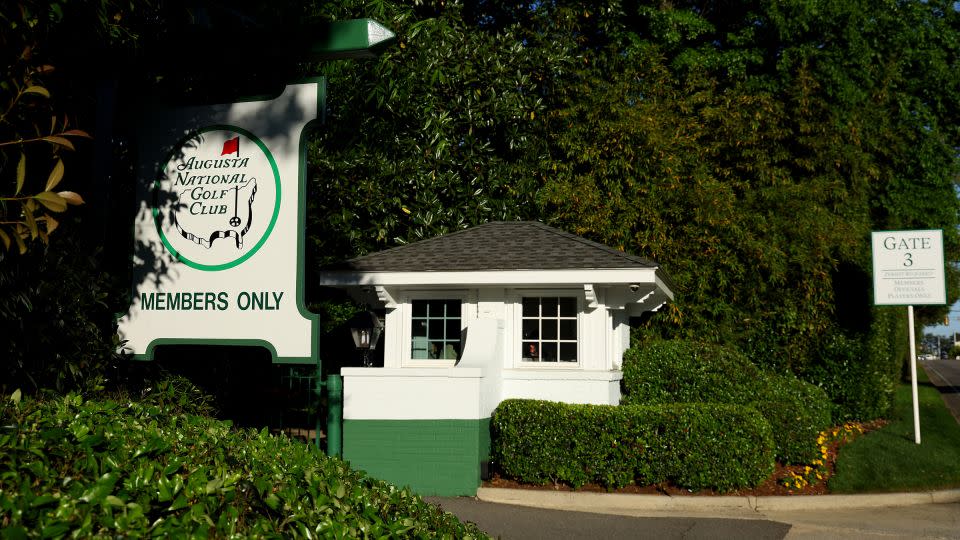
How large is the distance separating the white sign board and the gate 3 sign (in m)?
14.0

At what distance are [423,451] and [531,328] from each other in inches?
123

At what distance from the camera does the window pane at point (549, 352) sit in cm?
1348

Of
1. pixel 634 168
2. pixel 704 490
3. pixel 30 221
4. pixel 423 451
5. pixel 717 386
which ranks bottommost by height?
pixel 704 490

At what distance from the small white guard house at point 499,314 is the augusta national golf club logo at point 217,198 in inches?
260

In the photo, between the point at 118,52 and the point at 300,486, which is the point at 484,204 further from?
the point at 300,486

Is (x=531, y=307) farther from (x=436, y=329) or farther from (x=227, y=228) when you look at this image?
(x=227, y=228)

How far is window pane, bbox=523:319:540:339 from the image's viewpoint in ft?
44.4

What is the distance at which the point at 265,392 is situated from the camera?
11.2 m

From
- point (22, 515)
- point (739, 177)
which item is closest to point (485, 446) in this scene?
point (22, 515)

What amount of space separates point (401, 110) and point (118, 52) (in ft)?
39.7

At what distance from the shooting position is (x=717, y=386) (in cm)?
1426

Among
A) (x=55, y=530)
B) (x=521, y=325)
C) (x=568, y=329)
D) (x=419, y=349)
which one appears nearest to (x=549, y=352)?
(x=568, y=329)

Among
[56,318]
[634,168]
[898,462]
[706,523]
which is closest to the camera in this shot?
[56,318]

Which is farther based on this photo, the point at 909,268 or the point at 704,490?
the point at 909,268
